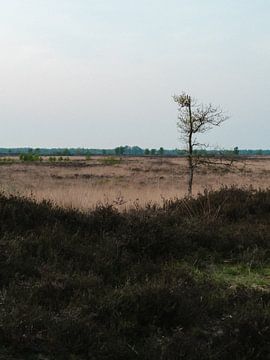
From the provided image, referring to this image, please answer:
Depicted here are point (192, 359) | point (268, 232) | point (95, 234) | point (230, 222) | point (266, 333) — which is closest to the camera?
point (192, 359)

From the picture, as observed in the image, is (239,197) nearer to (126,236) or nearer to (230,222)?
(230,222)

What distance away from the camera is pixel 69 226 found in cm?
784

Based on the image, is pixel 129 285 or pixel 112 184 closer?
pixel 129 285

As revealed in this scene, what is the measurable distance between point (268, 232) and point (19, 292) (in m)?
4.85

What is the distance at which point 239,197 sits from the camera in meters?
11.0

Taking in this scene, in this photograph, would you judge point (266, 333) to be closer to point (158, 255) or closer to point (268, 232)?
point (158, 255)

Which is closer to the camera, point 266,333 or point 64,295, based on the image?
point 266,333

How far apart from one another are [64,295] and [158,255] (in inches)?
89.7

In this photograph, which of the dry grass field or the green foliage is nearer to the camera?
the green foliage

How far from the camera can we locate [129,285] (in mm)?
5395

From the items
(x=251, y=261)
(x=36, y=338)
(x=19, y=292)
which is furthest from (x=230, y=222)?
(x=36, y=338)

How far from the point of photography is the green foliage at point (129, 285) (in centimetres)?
411

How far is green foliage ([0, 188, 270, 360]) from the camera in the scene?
4.11 m

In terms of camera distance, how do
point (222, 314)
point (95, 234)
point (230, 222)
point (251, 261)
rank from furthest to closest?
point (230, 222) < point (95, 234) < point (251, 261) < point (222, 314)
